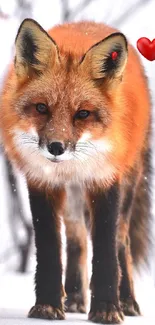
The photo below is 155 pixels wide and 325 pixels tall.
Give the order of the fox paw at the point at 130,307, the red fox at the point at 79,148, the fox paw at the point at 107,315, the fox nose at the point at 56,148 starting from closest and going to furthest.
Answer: the fox nose at the point at 56,148 → the red fox at the point at 79,148 → the fox paw at the point at 107,315 → the fox paw at the point at 130,307

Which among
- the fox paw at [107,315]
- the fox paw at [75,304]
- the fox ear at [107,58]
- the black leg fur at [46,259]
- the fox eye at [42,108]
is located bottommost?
the fox paw at [75,304]

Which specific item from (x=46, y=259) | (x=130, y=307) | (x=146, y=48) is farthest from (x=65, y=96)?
(x=130, y=307)

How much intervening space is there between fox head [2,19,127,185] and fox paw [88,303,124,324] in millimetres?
508

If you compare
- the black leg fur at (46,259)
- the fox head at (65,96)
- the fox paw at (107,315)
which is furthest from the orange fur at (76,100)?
the fox paw at (107,315)

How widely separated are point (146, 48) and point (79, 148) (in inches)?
19.7

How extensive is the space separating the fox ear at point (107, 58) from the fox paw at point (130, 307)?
34.6 inches

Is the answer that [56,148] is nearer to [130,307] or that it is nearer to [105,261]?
[105,261]

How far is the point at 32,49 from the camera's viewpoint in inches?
98.5

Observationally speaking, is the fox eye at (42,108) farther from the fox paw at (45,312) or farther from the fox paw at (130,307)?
the fox paw at (130,307)

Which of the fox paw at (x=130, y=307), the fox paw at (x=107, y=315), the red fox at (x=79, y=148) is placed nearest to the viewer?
the red fox at (x=79, y=148)

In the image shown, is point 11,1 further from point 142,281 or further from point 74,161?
point 142,281

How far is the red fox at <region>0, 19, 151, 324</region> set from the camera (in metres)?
2.47

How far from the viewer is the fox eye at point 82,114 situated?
8.05 ft

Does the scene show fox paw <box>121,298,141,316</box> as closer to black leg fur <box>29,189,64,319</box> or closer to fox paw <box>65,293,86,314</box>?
fox paw <box>65,293,86,314</box>
